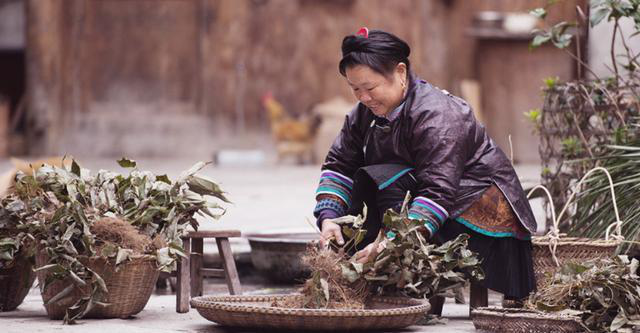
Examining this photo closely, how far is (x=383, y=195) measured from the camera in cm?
469

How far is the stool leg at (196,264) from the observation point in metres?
5.23

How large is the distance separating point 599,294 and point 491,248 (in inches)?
24.6

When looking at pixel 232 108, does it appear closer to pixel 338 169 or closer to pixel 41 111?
pixel 41 111

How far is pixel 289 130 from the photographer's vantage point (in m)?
18.0

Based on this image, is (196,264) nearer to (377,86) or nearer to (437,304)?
(437,304)

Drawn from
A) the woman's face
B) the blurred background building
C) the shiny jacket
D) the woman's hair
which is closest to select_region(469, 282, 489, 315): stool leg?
the shiny jacket

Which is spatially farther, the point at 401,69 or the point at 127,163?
the point at 127,163

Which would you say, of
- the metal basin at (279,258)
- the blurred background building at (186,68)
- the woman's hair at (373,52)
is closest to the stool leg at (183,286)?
the metal basin at (279,258)

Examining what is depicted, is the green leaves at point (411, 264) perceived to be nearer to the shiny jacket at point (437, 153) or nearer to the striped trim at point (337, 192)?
the shiny jacket at point (437, 153)

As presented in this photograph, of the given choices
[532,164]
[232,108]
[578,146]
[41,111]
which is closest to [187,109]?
[232,108]

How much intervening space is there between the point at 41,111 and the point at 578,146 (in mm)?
13282

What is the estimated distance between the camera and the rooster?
17.9 meters

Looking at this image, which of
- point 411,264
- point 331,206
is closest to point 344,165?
point 331,206

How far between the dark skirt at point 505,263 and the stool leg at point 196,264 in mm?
1169
